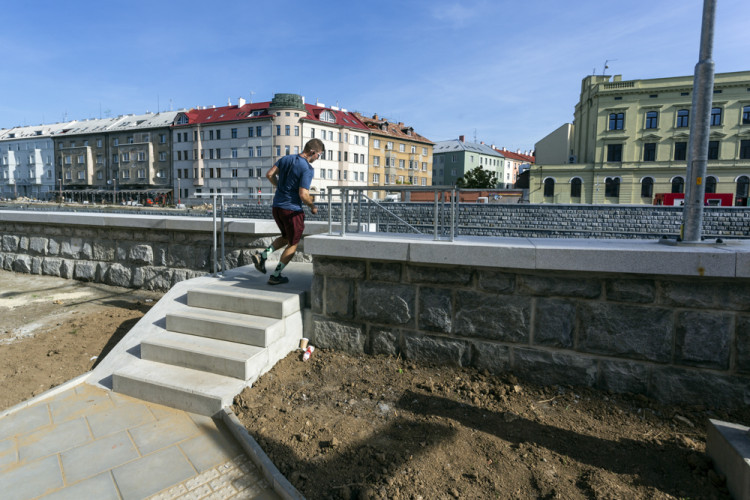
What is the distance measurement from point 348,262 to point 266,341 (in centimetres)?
114

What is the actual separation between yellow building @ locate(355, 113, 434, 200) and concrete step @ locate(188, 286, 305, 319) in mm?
65525

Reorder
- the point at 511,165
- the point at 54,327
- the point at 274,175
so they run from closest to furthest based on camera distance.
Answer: the point at 274,175, the point at 54,327, the point at 511,165

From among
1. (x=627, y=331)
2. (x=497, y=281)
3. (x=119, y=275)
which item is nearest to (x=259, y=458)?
(x=497, y=281)

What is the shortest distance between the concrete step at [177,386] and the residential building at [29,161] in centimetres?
9880

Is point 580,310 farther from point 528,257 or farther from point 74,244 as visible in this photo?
point 74,244

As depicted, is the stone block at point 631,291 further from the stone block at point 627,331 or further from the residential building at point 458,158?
the residential building at point 458,158

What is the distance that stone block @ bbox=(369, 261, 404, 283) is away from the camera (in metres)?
4.22

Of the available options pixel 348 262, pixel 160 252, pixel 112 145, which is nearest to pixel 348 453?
pixel 348 262

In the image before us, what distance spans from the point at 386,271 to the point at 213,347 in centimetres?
188

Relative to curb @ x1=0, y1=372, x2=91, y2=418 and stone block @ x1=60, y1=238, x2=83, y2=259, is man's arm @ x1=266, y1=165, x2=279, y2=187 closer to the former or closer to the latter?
curb @ x1=0, y1=372, x2=91, y2=418

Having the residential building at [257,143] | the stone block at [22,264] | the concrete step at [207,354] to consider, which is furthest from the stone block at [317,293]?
the residential building at [257,143]

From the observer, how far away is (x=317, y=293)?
15.2 feet

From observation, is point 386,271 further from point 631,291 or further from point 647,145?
point 647,145

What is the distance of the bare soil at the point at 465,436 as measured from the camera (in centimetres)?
262
